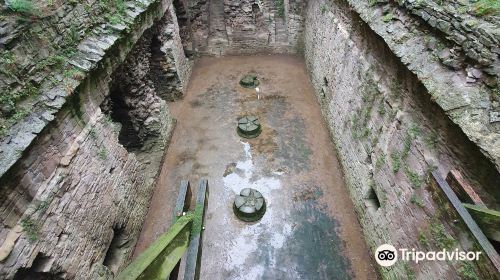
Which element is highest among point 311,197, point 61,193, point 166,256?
point 166,256

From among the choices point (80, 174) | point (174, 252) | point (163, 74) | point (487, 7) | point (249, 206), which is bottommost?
point (249, 206)

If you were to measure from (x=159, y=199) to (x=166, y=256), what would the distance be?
4.39 metres

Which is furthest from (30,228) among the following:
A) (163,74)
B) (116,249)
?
(163,74)

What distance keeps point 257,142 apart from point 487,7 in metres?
4.95

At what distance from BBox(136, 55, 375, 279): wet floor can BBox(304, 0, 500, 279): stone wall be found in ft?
1.60

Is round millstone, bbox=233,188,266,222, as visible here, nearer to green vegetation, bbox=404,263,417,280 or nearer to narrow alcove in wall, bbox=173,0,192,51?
green vegetation, bbox=404,263,417,280

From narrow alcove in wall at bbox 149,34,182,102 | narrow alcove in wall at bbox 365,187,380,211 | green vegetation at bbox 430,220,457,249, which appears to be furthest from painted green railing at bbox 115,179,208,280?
narrow alcove in wall at bbox 149,34,182,102

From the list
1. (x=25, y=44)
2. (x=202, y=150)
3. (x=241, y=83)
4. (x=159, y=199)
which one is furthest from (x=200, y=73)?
(x=25, y=44)

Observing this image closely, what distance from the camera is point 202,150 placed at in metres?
7.11

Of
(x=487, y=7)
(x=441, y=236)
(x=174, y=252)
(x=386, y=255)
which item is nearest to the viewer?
(x=174, y=252)

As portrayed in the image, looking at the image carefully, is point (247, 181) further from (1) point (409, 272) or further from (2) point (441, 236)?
(2) point (441, 236)

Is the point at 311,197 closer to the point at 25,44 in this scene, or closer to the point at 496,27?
the point at 496,27

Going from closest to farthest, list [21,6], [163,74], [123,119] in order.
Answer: [21,6], [123,119], [163,74]

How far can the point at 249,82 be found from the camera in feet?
30.4
